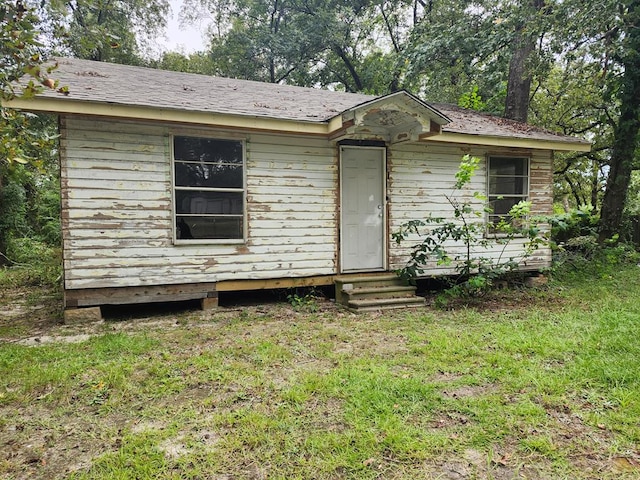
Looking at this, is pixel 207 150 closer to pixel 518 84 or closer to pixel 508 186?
pixel 508 186

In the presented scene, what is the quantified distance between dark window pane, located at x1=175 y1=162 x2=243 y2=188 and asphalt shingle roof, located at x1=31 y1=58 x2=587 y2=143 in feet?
2.65

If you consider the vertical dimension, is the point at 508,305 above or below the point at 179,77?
below

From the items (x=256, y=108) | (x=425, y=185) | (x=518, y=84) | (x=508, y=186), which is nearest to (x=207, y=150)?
(x=256, y=108)

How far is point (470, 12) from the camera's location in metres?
12.0

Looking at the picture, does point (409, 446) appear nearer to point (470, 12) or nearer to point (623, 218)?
point (623, 218)

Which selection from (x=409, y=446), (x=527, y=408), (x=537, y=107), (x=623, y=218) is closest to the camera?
(x=409, y=446)

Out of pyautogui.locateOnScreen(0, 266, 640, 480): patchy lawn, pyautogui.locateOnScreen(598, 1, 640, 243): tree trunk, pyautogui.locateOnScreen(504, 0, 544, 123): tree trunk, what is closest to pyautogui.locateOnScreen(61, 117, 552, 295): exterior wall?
pyautogui.locateOnScreen(0, 266, 640, 480): patchy lawn

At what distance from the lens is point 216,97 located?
6.28 meters

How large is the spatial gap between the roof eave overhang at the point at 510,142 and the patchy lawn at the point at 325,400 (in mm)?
3150

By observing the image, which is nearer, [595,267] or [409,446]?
[409,446]

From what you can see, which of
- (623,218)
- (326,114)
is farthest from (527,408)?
(623,218)

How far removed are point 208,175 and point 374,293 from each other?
3.00m

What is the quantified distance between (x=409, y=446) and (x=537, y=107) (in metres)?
15.6

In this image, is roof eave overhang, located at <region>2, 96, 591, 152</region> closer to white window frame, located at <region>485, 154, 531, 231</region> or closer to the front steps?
white window frame, located at <region>485, 154, 531, 231</region>
